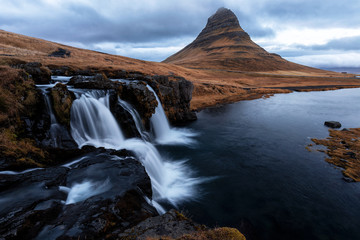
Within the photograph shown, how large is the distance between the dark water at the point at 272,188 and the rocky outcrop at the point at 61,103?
8954 mm

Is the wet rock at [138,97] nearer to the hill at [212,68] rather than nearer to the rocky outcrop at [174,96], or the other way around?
the rocky outcrop at [174,96]

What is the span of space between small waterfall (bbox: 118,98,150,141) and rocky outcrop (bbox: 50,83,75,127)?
16.9ft

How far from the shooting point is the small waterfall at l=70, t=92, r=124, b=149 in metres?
12.7

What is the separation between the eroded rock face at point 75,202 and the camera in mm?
5270

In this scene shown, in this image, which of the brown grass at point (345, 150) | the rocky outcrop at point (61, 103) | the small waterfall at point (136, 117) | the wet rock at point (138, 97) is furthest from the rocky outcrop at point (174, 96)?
the brown grass at point (345, 150)

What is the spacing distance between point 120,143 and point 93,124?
249cm

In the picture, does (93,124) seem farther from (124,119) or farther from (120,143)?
(124,119)

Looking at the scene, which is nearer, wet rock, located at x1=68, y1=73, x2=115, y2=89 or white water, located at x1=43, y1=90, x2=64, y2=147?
white water, located at x1=43, y1=90, x2=64, y2=147

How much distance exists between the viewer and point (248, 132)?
918 inches

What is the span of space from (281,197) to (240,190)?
2.29m

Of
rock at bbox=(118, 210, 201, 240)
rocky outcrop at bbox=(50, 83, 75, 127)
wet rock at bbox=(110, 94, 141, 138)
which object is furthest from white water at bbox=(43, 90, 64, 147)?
rock at bbox=(118, 210, 201, 240)

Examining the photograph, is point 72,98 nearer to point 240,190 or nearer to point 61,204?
point 61,204

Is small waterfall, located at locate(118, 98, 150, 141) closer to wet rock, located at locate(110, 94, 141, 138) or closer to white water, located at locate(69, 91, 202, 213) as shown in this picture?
wet rock, located at locate(110, 94, 141, 138)

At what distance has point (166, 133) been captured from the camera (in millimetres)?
22609
